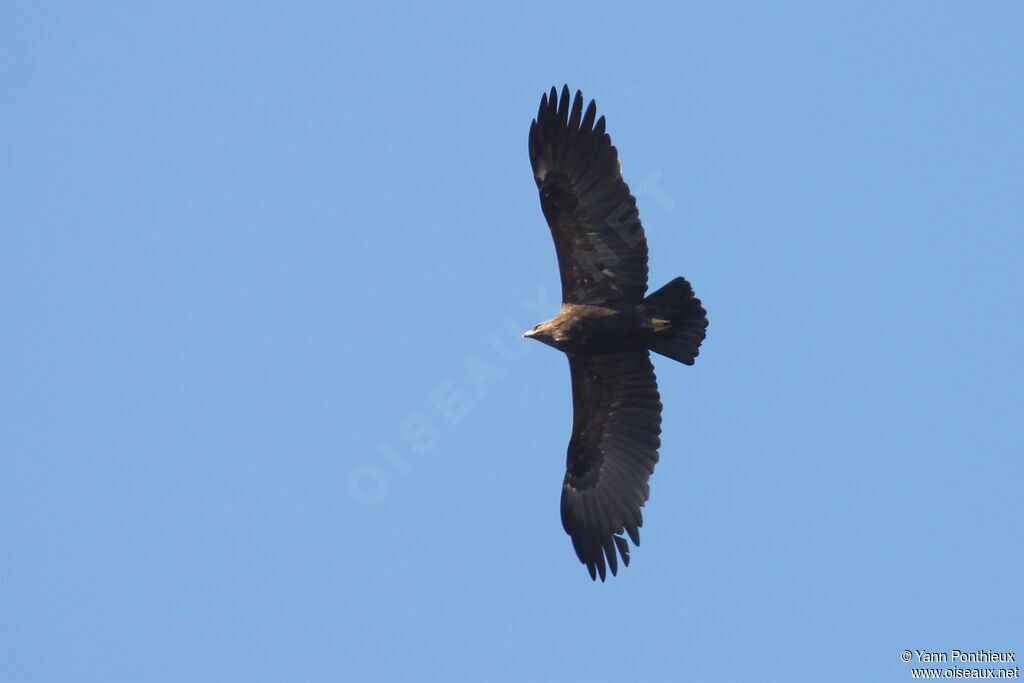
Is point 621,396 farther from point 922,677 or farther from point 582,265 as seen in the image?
point 922,677

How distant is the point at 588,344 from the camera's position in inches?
577

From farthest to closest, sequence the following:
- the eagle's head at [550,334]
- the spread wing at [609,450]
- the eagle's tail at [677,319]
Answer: the spread wing at [609,450]
the eagle's head at [550,334]
the eagle's tail at [677,319]

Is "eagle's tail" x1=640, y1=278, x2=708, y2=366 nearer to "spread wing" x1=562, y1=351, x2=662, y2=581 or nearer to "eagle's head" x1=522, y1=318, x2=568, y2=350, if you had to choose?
"spread wing" x1=562, y1=351, x2=662, y2=581

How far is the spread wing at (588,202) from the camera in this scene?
556 inches

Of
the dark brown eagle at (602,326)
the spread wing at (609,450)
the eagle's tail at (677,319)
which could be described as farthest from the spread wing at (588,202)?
the spread wing at (609,450)

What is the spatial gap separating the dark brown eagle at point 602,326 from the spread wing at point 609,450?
0.5 inches

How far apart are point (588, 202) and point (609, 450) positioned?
3.09m

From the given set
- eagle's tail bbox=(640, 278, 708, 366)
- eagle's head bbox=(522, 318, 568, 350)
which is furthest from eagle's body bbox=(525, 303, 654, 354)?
eagle's tail bbox=(640, 278, 708, 366)

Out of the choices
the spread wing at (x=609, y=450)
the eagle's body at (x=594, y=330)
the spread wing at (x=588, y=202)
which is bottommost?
the spread wing at (x=609, y=450)

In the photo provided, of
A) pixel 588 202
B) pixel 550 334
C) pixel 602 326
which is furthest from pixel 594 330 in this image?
pixel 588 202

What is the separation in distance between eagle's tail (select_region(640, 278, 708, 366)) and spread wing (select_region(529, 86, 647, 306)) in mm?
334

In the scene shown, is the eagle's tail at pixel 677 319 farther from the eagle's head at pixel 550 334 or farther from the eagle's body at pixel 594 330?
the eagle's head at pixel 550 334

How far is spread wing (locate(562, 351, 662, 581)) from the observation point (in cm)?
1507

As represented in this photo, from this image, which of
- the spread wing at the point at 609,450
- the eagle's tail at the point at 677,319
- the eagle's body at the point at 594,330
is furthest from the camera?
the spread wing at the point at 609,450
